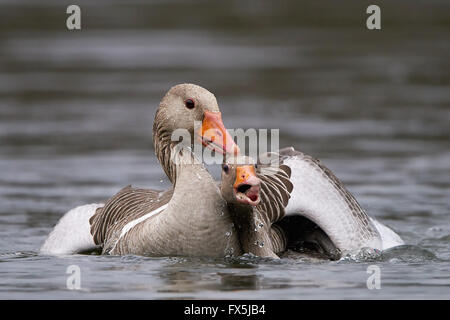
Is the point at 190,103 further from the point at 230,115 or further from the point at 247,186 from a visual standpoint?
the point at 230,115

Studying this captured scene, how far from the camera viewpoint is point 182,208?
9.77m

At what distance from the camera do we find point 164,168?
10.6 meters

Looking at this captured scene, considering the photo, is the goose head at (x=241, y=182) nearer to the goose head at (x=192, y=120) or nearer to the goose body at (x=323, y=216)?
the goose head at (x=192, y=120)

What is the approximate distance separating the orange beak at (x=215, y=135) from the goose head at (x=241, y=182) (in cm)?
27

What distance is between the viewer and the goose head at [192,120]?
10.1 meters

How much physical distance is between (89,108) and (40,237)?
8287 mm

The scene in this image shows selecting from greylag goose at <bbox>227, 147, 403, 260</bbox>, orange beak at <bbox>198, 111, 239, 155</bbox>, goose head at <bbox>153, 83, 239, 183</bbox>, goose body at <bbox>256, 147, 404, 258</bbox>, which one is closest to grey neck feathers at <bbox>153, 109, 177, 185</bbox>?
goose head at <bbox>153, 83, 239, 183</bbox>

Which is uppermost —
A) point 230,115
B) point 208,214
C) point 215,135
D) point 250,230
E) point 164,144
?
point 215,135

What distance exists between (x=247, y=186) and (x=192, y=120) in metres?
1.14

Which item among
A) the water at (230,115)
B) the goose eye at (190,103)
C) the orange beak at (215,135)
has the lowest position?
the water at (230,115)

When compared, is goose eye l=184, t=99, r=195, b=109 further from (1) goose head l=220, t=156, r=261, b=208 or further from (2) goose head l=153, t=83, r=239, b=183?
(1) goose head l=220, t=156, r=261, b=208

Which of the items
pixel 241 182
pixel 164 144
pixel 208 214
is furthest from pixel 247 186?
pixel 164 144

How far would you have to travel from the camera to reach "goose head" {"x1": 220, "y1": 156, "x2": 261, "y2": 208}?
940 cm

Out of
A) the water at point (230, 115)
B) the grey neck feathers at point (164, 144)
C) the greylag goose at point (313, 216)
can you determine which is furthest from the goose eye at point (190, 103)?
the water at point (230, 115)
